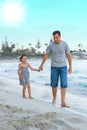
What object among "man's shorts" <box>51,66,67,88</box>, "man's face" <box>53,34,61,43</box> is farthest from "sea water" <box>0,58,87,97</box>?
"man's face" <box>53,34,61,43</box>

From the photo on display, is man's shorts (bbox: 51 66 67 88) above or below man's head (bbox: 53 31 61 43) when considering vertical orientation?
below

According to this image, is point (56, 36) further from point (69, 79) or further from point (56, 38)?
point (69, 79)

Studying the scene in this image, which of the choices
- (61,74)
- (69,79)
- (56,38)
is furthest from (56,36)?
(69,79)

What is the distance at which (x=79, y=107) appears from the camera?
8.23 m

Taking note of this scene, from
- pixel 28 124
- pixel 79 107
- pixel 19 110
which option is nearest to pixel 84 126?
pixel 28 124

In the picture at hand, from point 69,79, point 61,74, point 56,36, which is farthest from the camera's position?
point 69,79

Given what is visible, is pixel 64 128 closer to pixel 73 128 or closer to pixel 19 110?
pixel 73 128

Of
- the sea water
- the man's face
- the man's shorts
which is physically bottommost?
the sea water

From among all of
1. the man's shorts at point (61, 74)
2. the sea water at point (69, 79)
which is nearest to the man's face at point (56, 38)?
the man's shorts at point (61, 74)

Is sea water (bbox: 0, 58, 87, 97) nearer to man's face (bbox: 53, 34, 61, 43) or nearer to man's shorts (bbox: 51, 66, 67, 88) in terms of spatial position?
man's shorts (bbox: 51, 66, 67, 88)

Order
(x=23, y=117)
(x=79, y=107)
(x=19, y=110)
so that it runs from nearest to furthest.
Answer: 1. (x=23, y=117)
2. (x=19, y=110)
3. (x=79, y=107)

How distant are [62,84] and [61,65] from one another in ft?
1.32

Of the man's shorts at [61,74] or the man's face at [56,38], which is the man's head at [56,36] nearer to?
the man's face at [56,38]

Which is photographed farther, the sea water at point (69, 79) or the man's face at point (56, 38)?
the sea water at point (69, 79)
